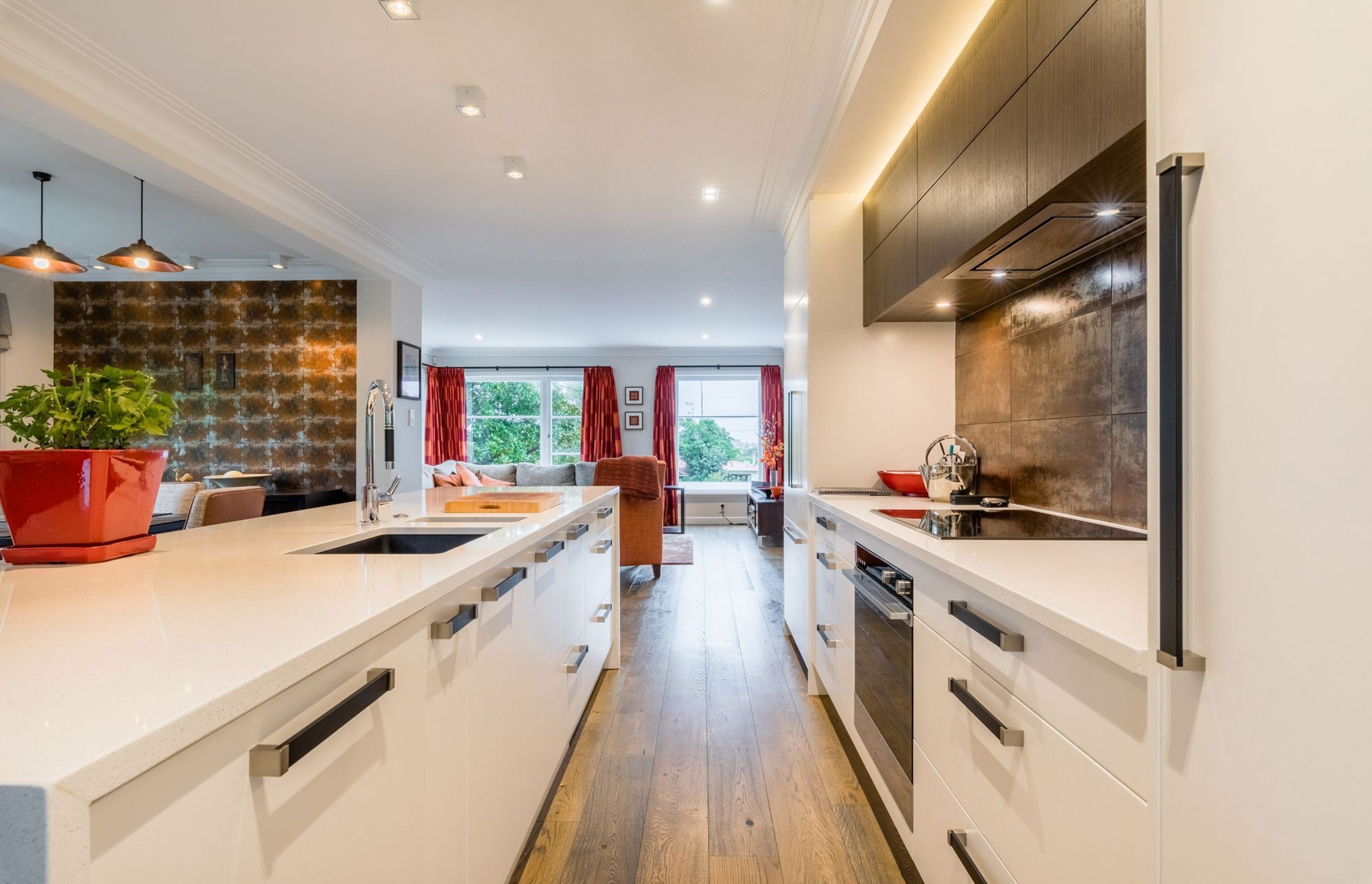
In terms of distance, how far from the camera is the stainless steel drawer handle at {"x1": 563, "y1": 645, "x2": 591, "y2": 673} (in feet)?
6.73

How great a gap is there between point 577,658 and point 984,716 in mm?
1466

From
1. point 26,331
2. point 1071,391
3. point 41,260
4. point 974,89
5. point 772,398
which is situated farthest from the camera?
point 772,398

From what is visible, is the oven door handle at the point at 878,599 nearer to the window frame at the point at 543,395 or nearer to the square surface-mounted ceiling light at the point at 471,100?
the square surface-mounted ceiling light at the point at 471,100

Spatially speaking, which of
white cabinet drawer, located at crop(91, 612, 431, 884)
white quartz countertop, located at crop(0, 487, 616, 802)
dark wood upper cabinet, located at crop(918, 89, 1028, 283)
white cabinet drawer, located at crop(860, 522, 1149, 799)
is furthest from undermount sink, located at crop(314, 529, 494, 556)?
dark wood upper cabinet, located at crop(918, 89, 1028, 283)

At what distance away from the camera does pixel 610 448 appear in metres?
8.89

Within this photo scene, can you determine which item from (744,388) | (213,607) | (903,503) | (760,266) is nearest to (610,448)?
(744,388)

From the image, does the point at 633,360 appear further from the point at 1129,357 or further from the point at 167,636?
the point at 167,636

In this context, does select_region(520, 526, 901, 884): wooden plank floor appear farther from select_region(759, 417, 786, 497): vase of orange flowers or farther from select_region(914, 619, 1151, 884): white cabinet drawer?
select_region(759, 417, 786, 497): vase of orange flowers

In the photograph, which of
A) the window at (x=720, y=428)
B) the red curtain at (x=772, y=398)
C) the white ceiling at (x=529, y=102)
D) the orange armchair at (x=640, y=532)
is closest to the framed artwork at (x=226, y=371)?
the white ceiling at (x=529, y=102)

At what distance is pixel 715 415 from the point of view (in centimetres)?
918

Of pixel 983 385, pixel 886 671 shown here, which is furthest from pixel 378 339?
pixel 886 671

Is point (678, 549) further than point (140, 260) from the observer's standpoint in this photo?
Yes

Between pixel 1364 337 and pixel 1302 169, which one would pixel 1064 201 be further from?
pixel 1364 337

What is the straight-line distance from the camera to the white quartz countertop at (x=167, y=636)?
0.46m
